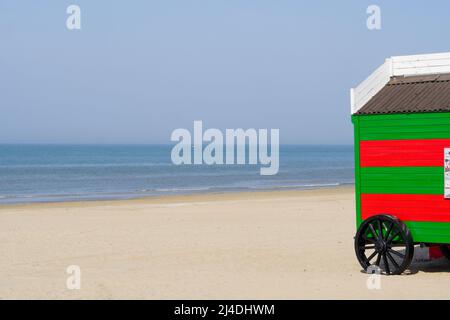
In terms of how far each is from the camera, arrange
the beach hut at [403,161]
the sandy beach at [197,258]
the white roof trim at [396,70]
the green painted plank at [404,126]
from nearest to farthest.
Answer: the sandy beach at [197,258] → the green painted plank at [404,126] → the beach hut at [403,161] → the white roof trim at [396,70]

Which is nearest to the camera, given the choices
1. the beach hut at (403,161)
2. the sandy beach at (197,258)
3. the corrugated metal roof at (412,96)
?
the sandy beach at (197,258)

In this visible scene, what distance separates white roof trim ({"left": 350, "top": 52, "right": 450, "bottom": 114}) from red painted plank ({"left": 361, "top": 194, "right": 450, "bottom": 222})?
1523mm

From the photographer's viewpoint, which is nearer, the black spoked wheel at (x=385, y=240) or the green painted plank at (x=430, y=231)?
the green painted plank at (x=430, y=231)

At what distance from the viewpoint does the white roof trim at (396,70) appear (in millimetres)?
12758

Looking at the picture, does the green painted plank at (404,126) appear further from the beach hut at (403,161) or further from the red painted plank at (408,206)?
the red painted plank at (408,206)

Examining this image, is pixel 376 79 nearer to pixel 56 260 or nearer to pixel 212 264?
pixel 212 264

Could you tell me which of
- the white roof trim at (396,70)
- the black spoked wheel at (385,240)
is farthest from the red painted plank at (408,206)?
the white roof trim at (396,70)

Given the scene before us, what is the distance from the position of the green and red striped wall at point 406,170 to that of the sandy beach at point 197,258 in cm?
98

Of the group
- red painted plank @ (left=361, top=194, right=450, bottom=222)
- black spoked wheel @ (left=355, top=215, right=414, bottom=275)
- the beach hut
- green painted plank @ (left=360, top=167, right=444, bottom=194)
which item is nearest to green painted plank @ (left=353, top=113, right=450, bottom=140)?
the beach hut

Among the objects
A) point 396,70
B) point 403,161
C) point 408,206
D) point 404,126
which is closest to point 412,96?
Answer: point 404,126

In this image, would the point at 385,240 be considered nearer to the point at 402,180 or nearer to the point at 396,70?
the point at 402,180

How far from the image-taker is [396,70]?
43.8ft

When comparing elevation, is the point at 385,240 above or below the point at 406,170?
below

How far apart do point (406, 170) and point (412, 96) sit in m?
1.25
